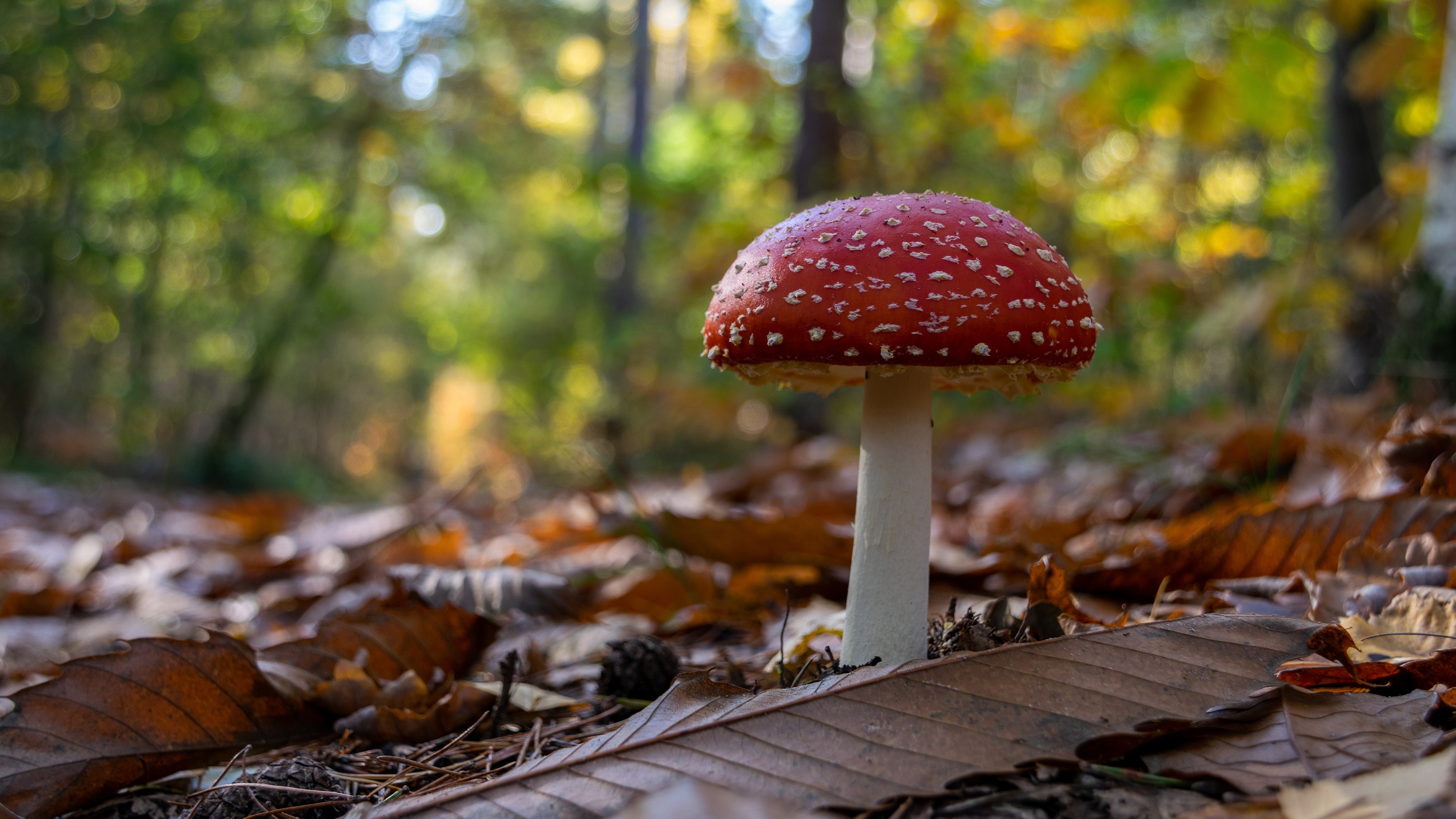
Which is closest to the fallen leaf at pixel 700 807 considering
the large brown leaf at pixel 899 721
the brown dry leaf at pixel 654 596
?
the large brown leaf at pixel 899 721

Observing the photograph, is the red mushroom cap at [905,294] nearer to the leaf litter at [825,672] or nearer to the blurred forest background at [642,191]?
the leaf litter at [825,672]

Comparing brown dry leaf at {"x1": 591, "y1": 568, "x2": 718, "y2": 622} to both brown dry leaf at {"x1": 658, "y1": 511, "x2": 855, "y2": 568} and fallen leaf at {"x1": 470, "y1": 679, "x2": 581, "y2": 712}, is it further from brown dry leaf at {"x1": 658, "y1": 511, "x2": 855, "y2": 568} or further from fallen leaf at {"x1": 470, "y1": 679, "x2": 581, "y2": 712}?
fallen leaf at {"x1": 470, "y1": 679, "x2": 581, "y2": 712}

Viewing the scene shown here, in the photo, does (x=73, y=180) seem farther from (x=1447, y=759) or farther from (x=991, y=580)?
(x=1447, y=759)

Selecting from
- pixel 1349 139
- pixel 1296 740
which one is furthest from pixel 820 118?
pixel 1296 740

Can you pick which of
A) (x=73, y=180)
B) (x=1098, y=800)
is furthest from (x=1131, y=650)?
(x=73, y=180)

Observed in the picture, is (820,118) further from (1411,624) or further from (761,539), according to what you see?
(1411,624)
